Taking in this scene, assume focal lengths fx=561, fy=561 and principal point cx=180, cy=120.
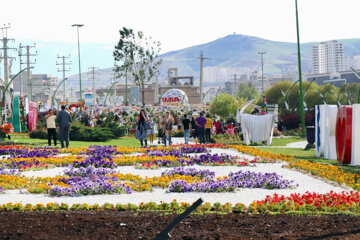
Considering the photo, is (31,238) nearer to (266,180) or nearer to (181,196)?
(181,196)

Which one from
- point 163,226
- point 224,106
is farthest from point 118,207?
point 224,106

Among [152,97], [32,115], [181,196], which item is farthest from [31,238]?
[152,97]

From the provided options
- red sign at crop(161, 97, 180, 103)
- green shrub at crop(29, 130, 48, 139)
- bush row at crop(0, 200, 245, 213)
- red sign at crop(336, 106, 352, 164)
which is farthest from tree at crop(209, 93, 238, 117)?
bush row at crop(0, 200, 245, 213)

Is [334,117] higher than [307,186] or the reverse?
higher

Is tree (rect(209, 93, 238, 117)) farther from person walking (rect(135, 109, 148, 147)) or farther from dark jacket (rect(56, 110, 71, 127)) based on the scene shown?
dark jacket (rect(56, 110, 71, 127))

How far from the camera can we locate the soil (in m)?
6.77

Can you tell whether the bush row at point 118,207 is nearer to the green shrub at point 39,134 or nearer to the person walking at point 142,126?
the person walking at point 142,126

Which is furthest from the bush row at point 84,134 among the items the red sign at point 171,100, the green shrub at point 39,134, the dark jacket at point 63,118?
the red sign at point 171,100

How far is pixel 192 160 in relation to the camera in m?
17.2

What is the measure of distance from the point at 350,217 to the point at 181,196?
3402 millimetres

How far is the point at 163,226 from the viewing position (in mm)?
7270

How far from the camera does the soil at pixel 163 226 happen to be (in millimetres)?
6773

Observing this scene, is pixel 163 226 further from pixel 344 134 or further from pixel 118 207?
pixel 344 134

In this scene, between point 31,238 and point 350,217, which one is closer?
point 31,238
